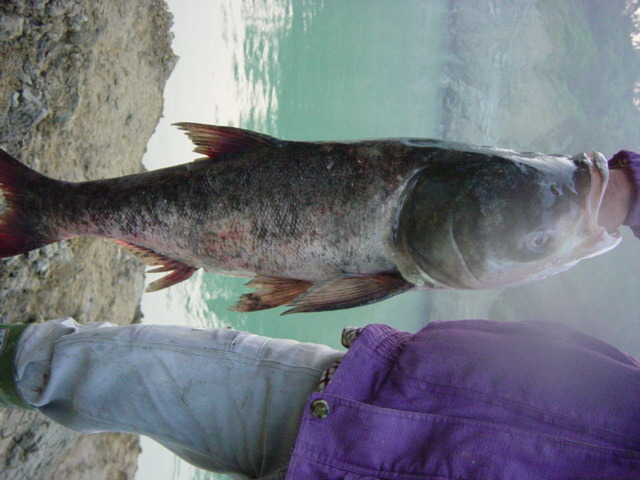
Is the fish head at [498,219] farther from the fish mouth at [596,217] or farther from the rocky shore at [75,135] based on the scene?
the rocky shore at [75,135]

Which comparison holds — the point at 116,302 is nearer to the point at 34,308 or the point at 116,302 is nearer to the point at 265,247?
the point at 34,308

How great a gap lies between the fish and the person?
139mm

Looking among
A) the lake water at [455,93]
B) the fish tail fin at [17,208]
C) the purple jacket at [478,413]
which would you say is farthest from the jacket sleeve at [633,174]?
the lake water at [455,93]

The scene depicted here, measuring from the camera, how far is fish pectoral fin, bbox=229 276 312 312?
1.55 metres

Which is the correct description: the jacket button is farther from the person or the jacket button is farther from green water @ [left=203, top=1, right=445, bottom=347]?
green water @ [left=203, top=1, right=445, bottom=347]

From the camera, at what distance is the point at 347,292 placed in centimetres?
144

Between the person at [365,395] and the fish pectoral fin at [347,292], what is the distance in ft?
0.31

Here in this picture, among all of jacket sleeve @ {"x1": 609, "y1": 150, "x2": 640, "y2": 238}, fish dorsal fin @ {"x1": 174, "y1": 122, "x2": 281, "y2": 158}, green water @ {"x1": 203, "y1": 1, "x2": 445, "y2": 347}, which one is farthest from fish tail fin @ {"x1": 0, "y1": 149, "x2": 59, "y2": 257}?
green water @ {"x1": 203, "y1": 1, "x2": 445, "y2": 347}

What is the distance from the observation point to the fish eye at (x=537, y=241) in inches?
53.8

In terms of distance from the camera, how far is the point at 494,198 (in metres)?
1.41

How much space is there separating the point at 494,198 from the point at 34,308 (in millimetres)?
2226

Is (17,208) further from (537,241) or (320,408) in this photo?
(537,241)

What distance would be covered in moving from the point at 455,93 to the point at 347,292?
12.9 metres

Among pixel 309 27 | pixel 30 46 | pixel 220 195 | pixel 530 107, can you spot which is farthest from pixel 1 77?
pixel 530 107
